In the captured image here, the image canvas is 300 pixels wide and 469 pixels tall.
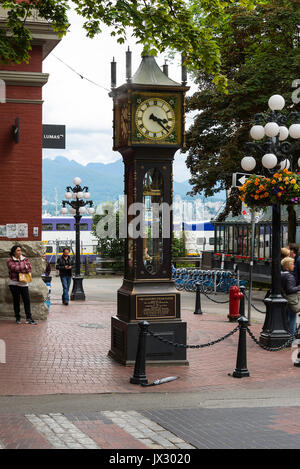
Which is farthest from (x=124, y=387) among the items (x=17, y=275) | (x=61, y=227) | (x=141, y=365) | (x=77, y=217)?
(x=61, y=227)

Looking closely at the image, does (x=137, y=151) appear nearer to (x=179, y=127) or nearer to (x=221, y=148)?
(x=179, y=127)

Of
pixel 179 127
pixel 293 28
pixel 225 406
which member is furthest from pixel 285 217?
pixel 225 406

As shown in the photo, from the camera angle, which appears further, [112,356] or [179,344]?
[112,356]

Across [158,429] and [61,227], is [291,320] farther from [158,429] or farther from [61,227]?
[61,227]

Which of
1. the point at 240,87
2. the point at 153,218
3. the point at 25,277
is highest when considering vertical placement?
the point at 240,87

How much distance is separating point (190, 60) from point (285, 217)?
18.4m

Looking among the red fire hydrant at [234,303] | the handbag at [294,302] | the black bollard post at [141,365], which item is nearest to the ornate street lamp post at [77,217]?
the red fire hydrant at [234,303]

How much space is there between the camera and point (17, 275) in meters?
15.8

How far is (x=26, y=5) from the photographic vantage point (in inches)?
504

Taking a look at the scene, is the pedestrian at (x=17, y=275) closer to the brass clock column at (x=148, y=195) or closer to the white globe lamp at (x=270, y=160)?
the brass clock column at (x=148, y=195)

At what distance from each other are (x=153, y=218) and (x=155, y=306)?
63.3 inches

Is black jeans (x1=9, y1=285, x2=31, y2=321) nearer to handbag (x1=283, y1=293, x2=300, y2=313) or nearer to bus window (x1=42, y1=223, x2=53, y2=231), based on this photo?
handbag (x1=283, y1=293, x2=300, y2=313)

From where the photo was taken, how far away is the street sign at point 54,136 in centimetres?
1783

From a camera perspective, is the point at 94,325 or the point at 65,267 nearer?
the point at 94,325
